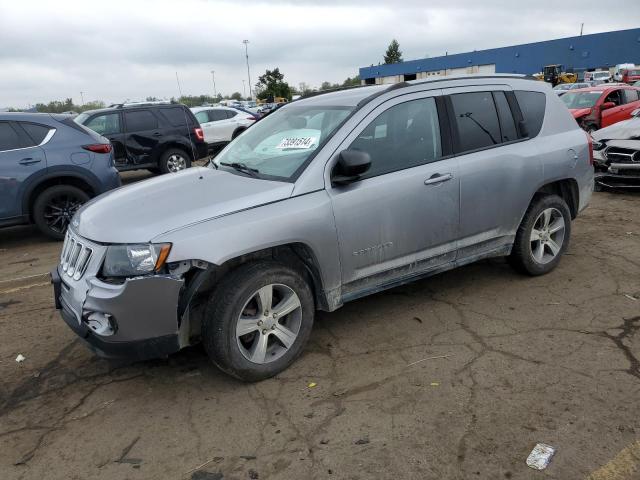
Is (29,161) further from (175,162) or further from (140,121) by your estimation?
(175,162)

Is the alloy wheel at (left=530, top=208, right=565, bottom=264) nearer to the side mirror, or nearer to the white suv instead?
the side mirror

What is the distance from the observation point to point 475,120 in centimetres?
430

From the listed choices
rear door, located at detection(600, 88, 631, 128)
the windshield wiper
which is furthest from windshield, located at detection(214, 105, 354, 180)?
rear door, located at detection(600, 88, 631, 128)

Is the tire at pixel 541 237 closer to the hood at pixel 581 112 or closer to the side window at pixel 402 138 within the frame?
the side window at pixel 402 138

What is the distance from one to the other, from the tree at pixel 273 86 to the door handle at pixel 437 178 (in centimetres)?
6005

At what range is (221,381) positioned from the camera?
3432 millimetres

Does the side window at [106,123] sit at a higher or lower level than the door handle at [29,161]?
higher

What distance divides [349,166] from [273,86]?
64.5 metres

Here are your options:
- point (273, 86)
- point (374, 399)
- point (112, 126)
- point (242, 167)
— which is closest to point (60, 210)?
point (242, 167)

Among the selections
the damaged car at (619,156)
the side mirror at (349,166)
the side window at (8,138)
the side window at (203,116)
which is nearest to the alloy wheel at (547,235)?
the side mirror at (349,166)

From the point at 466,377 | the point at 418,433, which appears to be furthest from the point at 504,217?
the point at 418,433

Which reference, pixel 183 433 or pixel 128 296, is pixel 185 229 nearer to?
pixel 128 296

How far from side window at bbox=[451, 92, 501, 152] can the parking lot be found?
133 centimetres

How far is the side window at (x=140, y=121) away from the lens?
1148cm
